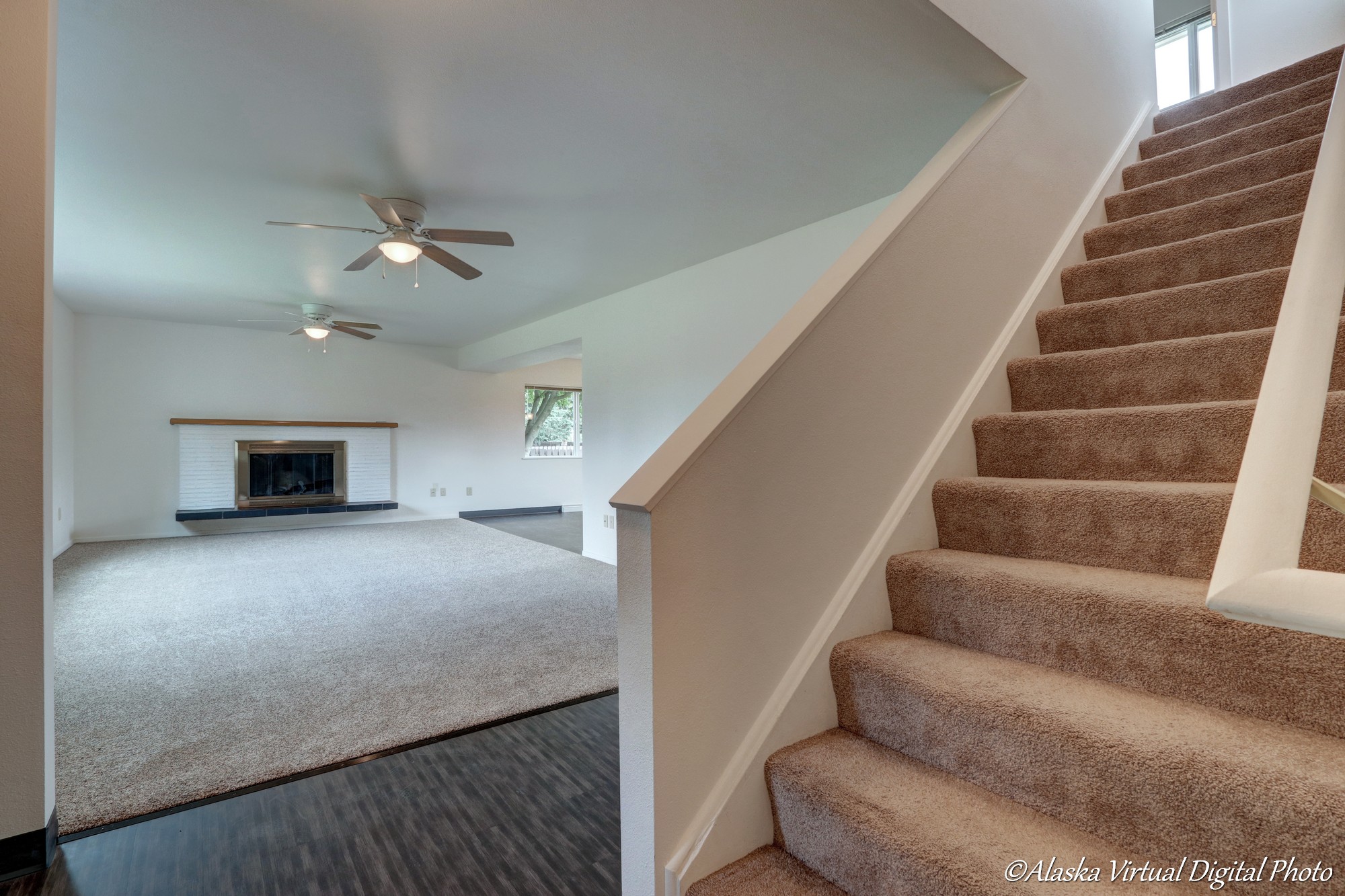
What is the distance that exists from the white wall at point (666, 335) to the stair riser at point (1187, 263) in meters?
1.48

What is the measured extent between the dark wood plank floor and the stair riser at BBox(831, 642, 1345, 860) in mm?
826

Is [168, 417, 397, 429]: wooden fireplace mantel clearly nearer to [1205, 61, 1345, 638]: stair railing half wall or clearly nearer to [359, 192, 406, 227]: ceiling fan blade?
[359, 192, 406, 227]: ceiling fan blade

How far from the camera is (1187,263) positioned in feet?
6.73

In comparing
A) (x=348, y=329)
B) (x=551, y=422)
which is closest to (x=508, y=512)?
(x=551, y=422)

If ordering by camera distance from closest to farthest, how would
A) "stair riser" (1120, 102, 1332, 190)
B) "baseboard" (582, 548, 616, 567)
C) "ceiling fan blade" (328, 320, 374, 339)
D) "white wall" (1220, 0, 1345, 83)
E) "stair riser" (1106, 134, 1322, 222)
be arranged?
"stair riser" (1106, 134, 1322, 222)
"stair riser" (1120, 102, 1332, 190)
"white wall" (1220, 0, 1345, 83)
"baseboard" (582, 548, 616, 567)
"ceiling fan blade" (328, 320, 374, 339)

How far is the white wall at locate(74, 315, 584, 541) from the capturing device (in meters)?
6.50

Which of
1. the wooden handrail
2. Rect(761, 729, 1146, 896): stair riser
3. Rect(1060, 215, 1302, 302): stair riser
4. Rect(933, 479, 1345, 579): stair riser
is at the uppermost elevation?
Rect(1060, 215, 1302, 302): stair riser

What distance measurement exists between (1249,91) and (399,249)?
428 centimetres

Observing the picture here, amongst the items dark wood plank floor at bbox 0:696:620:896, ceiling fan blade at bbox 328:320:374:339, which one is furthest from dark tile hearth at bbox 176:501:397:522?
dark wood plank floor at bbox 0:696:620:896

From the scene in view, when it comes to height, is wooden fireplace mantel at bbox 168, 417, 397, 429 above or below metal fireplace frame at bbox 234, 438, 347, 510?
above

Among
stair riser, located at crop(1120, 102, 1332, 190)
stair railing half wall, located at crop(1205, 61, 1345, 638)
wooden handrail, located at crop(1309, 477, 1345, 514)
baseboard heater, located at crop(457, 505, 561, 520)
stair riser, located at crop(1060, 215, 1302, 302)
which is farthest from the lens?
baseboard heater, located at crop(457, 505, 561, 520)

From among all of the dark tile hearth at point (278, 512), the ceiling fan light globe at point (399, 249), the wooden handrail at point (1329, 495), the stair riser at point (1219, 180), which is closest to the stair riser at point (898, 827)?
the wooden handrail at point (1329, 495)

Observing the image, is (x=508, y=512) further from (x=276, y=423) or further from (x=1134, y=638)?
(x=1134, y=638)

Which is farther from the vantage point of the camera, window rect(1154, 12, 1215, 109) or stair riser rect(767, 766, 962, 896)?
window rect(1154, 12, 1215, 109)
